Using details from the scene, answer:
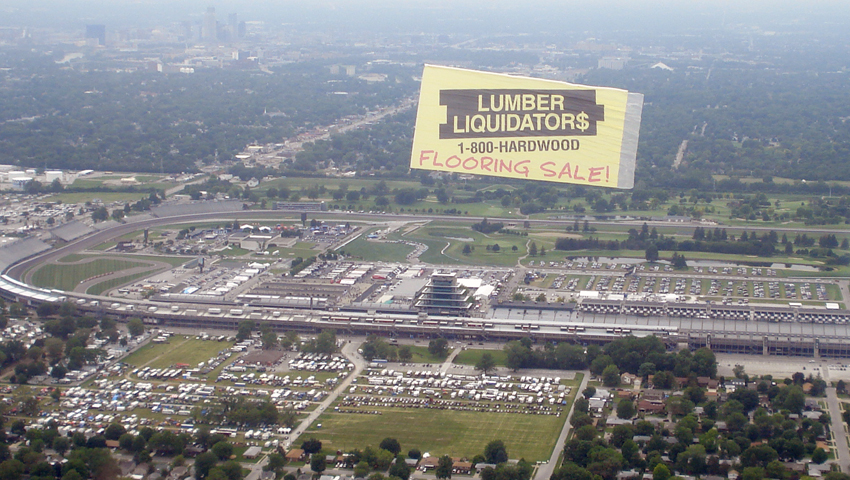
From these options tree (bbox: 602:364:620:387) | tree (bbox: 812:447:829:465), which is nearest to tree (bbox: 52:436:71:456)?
tree (bbox: 602:364:620:387)

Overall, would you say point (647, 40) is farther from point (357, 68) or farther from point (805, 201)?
point (805, 201)

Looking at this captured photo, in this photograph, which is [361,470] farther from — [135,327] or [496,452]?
[135,327]

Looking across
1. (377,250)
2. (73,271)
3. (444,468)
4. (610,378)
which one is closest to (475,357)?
(610,378)

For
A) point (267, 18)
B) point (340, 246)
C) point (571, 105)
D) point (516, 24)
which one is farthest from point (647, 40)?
point (571, 105)

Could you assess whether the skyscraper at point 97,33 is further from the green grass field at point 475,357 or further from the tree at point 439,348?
the green grass field at point 475,357

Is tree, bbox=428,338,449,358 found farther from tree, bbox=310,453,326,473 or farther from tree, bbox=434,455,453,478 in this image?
tree, bbox=310,453,326,473
